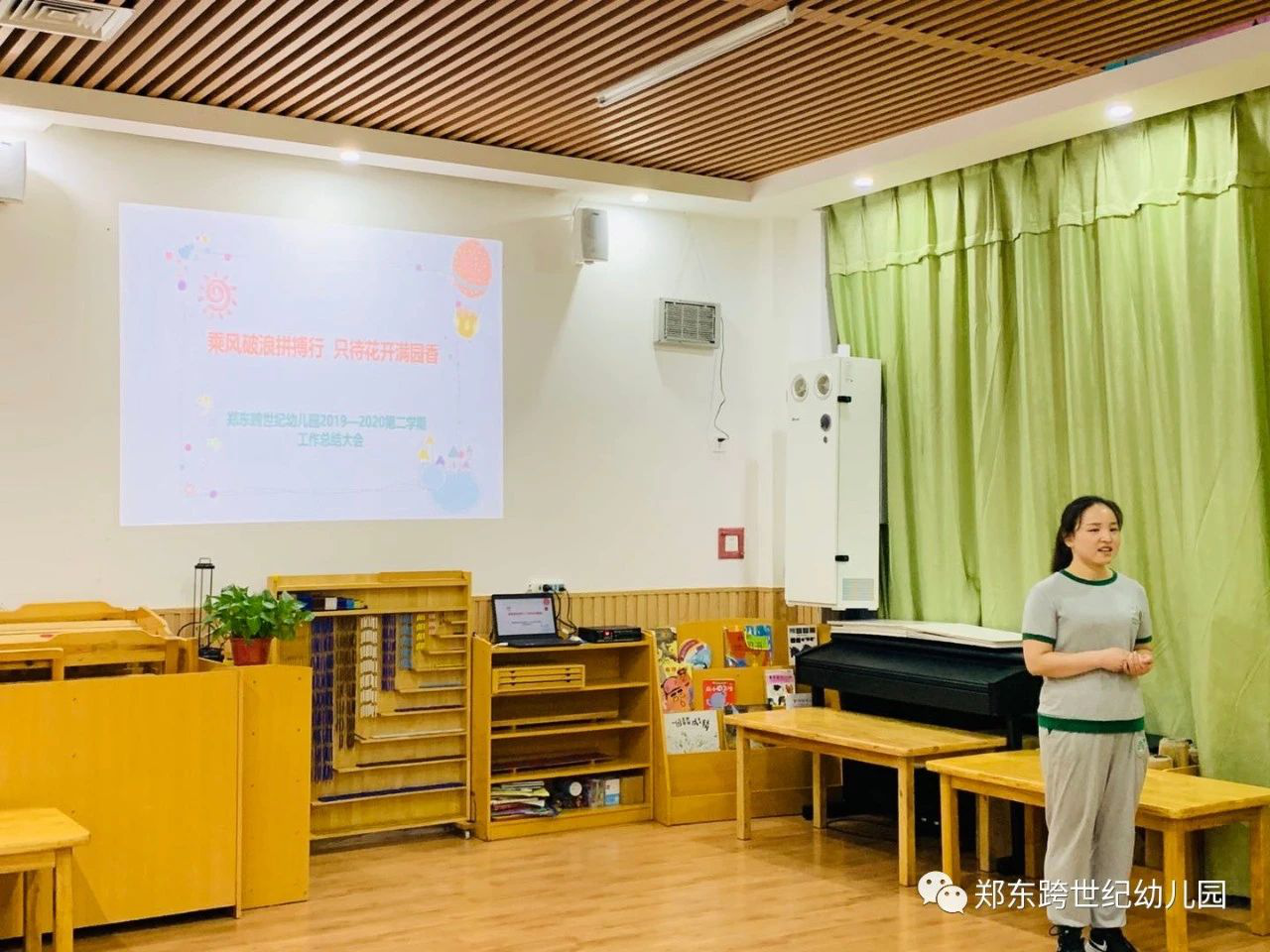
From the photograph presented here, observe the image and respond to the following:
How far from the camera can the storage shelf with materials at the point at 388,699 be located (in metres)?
6.20

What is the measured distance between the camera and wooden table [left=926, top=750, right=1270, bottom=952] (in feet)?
15.0

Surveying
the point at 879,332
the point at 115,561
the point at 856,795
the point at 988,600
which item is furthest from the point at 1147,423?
the point at 115,561

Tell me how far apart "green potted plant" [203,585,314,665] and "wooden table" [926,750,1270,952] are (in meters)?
2.64

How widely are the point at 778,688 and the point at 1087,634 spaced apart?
2884 millimetres

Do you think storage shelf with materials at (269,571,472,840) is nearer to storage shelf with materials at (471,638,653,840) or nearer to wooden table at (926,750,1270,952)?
storage shelf with materials at (471,638,653,840)

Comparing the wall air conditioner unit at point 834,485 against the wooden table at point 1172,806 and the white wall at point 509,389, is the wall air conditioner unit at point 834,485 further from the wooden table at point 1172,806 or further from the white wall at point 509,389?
the wooden table at point 1172,806

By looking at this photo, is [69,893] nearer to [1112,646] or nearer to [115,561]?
[115,561]

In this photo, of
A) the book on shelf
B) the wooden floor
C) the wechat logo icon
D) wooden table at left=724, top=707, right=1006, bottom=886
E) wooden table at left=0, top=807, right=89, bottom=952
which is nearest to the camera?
wooden table at left=0, top=807, right=89, bottom=952

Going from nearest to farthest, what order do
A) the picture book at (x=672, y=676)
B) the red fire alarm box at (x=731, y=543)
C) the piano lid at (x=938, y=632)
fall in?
the piano lid at (x=938, y=632)
the picture book at (x=672, y=676)
the red fire alarm box at (x=731, y=543)

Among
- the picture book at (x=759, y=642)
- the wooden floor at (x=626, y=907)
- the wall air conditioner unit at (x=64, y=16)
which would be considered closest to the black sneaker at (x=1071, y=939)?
the wooden floor at (x=626, y=907)

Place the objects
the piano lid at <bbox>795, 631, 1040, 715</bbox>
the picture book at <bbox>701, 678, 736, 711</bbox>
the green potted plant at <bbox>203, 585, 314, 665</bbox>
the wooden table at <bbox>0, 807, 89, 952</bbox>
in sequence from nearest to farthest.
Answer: the wooden table at <bbox>0, 807, 89, 952</bbox>, the green potted plant at <bbox>203, 585, 314, 665</bbox>, the piano lid at <bbox>795, 631, 1040, 715</bbox>, the picture book at <bbox>701, 678, 736, 711</bbox>

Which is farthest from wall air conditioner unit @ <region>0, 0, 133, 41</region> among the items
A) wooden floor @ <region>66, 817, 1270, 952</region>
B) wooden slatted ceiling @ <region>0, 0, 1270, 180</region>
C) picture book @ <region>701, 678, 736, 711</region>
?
picture book @ <region>701, 678, 736, 711</region>

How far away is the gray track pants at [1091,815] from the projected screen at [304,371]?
3.30 m

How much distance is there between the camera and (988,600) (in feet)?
21.2
